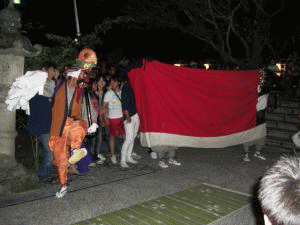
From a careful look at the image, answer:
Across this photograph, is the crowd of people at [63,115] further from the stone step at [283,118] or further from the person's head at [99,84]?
the stone step at [283,118]

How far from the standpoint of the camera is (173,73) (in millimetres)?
5922

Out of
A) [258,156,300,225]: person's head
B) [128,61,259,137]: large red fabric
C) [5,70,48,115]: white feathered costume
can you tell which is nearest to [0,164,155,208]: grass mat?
[128,61,259,137]: large red fabric

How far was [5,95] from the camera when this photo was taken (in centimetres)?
492

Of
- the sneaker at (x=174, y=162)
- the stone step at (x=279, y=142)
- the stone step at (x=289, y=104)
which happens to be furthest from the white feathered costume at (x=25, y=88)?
the stone step at (x=289, y=104)

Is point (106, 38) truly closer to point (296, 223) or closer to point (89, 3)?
point (89, 3)

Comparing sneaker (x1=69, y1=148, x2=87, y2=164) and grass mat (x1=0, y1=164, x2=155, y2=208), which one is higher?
sneaker (x1=69, y1=148, x2=87, y2=164)

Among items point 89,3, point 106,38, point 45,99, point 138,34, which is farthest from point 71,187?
point 138,34

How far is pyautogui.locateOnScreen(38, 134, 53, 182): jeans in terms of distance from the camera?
498 cm

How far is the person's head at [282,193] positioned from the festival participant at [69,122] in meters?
3.63

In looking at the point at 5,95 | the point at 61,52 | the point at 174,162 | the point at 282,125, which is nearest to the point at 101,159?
the point at 174,162

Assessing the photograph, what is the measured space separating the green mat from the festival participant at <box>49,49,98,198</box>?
37.6 inches

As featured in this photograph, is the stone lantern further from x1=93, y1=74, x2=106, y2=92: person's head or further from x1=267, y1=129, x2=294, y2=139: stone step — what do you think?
x1=267, y1=129, x2=294, y2=139: stone step

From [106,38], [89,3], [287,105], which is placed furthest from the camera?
[106,38]

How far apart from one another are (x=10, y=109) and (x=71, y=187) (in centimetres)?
153
